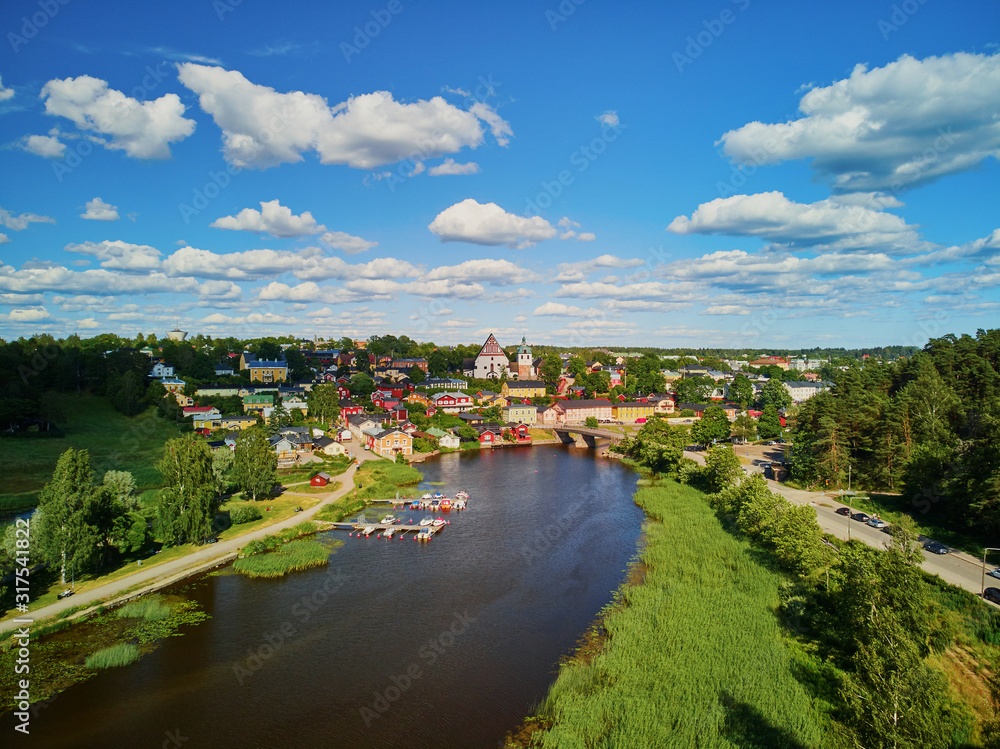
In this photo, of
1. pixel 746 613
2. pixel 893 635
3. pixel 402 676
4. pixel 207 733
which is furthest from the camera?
pixel 746 613

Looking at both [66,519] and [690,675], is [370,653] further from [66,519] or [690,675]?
[66,519]

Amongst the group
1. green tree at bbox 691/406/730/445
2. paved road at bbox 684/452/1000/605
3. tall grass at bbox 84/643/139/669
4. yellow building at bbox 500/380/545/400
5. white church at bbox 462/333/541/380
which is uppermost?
white church at bbox 462/333/541/380

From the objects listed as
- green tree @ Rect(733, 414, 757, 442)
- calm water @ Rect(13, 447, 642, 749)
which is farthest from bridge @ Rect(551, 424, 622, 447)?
calm water @ Rect(13, 447, 642, 749)

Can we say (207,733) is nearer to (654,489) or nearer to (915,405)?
(654,489)

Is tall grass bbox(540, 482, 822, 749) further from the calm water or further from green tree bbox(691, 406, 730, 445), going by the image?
green tree bbox(691, 406, 730, 445)

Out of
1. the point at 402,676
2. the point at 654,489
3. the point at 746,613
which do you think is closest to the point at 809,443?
the point at 654,489
